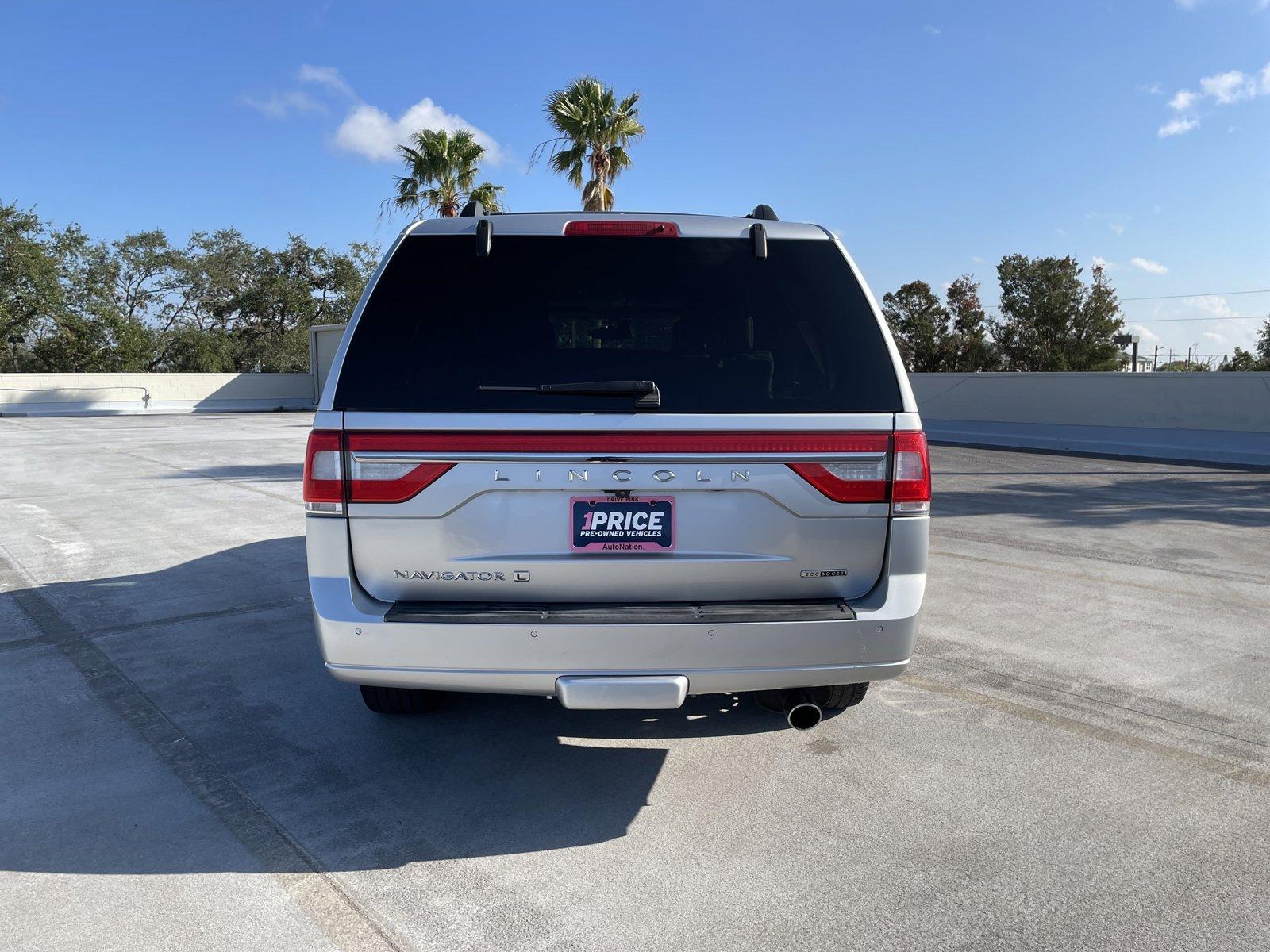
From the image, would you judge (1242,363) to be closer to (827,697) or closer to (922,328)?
(922,328)

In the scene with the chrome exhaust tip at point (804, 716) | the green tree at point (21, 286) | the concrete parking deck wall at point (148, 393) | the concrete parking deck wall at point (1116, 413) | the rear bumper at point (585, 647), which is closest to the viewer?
the rear bumper at point (585, 647)

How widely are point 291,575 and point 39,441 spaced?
54.7 ft

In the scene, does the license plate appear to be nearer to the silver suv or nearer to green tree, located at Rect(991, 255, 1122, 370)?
the silver suv

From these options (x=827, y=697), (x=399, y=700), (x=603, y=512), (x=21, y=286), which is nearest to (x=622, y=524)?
(x=603, y=512)

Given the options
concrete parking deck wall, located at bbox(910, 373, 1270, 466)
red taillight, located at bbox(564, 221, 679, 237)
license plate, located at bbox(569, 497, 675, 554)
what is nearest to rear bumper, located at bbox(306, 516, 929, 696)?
license plate, located at bbox(569, 497, 675, 554)

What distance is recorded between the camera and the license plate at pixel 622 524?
307 centimetres

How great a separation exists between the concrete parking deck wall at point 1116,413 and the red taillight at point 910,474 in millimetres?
17028

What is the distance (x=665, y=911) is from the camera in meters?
2.71

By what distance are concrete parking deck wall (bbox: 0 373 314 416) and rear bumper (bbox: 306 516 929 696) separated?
3657 cm

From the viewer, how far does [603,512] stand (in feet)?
10.1

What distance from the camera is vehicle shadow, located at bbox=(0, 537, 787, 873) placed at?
10.2ft

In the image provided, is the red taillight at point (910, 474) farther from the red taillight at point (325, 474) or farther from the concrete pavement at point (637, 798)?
the red taillight at point (325, 474)

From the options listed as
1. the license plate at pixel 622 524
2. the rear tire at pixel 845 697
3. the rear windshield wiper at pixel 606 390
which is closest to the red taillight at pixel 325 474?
the rear windshield wiper at pixel 606 390

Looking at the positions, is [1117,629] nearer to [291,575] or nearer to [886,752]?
[886,752]
